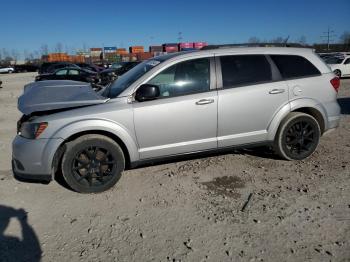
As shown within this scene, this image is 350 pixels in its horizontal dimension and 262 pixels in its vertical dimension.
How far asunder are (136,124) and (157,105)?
37cm

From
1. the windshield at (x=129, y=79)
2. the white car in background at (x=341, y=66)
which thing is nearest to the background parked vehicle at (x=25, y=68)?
the white car in background at (x=341, y=66)

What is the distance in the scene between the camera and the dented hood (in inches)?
164

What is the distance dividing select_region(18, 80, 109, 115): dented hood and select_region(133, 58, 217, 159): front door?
25.2 inches

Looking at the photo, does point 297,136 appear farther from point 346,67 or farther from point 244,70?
point 346,67

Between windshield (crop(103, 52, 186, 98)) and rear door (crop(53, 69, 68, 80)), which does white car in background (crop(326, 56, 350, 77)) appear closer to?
rear door (crop(53, 69, 68, 80))

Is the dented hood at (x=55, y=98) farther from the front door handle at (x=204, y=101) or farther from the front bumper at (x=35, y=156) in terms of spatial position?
the front door handle at (x=204, y=101)

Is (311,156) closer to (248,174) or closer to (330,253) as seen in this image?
(248,174)

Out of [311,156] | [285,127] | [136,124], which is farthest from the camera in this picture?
[311,156]

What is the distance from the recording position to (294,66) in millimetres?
5145

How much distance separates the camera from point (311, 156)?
217 inches

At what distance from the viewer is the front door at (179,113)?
14.4 feet

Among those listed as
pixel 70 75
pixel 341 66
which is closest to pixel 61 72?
pixel 70 75

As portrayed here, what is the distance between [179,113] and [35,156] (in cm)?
187

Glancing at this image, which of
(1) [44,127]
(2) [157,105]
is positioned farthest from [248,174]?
(1) [44,127]
